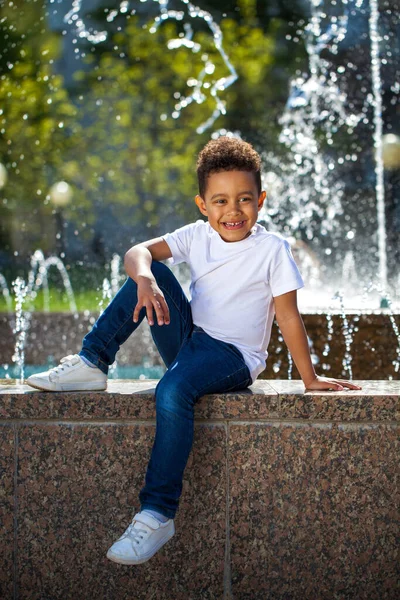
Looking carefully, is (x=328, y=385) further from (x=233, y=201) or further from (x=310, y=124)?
(x=310, y=124)

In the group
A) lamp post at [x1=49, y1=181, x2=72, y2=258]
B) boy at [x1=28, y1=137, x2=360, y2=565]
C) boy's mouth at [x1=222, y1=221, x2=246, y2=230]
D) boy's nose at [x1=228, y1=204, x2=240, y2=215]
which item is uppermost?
lamp post at [x1=49, y1=181, x2=72, y2=258]

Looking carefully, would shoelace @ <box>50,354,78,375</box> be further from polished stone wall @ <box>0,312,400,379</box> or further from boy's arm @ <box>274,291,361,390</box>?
polished stone wall @ <box>0,312,400,379</box>

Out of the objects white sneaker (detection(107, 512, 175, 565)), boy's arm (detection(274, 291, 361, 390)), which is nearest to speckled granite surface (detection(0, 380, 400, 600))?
boy's arm (detection(274, 291, 361, 390))

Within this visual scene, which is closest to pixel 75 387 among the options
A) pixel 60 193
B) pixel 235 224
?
pixel 235 224

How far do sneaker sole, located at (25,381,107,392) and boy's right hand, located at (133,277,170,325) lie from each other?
0.90 ft

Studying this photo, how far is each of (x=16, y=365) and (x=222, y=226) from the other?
437 centimetres

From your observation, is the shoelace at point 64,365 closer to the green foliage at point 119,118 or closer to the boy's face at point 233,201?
the boy's face at point 233,201

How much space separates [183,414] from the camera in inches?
98.2

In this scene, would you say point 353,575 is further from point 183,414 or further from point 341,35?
point 341,35

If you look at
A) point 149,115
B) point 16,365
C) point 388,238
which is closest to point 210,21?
point 149,115

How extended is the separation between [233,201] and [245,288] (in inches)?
11.8

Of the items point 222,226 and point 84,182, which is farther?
point 84,182

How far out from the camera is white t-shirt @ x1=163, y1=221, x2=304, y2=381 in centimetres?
281

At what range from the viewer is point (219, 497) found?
8.57ft
